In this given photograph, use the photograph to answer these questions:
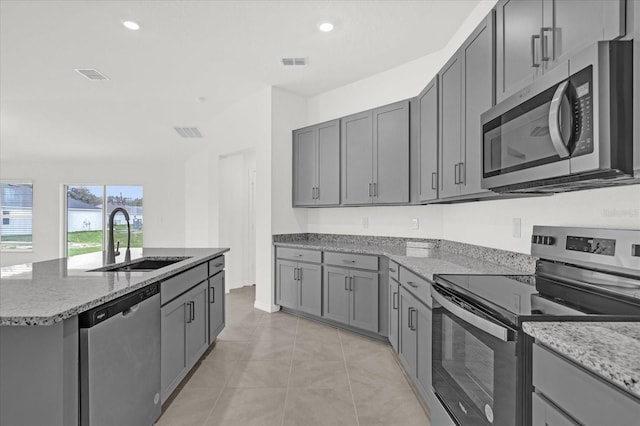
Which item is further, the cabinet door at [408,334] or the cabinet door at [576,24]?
the cabinet door at [408,334]

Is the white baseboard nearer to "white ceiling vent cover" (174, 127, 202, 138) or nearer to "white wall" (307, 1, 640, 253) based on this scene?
"white wall" (307, 1, 640, 253)

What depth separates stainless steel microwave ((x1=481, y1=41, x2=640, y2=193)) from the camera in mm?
1095

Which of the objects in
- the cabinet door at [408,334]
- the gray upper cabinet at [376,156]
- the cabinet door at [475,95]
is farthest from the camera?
the gray upper cabinet at [376,156]

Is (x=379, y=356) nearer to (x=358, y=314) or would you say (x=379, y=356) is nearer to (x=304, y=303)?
(x=358, y=314)

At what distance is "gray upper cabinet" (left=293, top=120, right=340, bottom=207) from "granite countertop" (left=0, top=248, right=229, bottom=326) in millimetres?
2261

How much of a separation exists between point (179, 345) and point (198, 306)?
419 mm

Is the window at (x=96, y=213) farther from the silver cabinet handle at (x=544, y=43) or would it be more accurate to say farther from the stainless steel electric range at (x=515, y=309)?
the silver cabinet handle at (x=544, y=43)

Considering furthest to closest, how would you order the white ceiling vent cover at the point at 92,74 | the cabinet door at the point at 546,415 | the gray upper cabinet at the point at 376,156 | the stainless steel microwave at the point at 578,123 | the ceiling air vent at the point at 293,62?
1. the white ceiling vent cover at the point at 92,74
2. the ceiling air vent at the point at 293,62
3. the gray upper cabinet at the point at 376,156
4. the stainless steel microwave at the point at 578,123
5. the cabinet door at the point at 546,415

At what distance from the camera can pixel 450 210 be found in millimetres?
3422

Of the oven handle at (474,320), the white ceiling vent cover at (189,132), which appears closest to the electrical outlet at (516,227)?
the oven handle at (474,320)

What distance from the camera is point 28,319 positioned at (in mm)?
1224

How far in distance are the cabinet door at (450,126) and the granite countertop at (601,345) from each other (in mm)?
1543

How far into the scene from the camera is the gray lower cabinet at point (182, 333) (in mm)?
2162

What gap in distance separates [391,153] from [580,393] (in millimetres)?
2994
